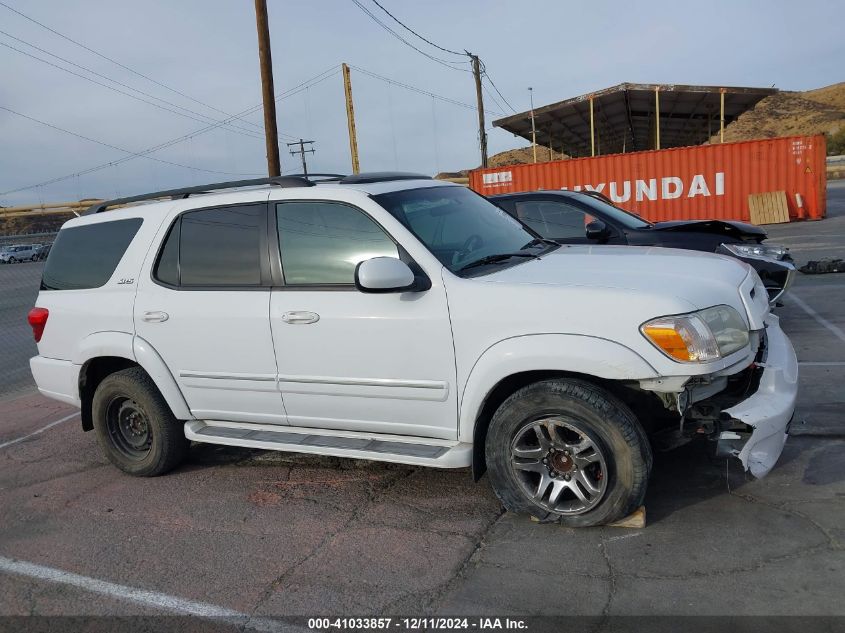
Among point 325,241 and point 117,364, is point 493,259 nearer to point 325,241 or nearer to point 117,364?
point 325,241

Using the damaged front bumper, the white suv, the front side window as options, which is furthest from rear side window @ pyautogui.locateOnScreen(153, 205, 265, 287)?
the damaged front bumper

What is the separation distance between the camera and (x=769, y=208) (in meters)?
22.8

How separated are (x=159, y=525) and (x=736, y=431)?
316 cm

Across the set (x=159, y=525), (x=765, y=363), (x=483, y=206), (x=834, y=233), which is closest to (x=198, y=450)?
(x=159, y=525)

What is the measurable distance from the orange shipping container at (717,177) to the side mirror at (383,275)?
20.9 metres

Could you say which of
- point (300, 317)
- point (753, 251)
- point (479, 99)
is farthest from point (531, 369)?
point (479, 99)

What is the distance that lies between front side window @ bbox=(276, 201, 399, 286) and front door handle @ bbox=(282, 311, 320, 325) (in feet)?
0.62

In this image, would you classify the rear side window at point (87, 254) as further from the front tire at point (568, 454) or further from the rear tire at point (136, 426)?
the front tire at point (568, 454)

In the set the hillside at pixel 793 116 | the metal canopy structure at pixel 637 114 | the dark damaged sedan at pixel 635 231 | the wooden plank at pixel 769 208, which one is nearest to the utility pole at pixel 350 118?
the metal canopy structure at pixel 637 114

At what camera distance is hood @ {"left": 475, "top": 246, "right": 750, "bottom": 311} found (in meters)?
3.54

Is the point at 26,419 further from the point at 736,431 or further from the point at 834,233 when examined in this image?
the point at 834,233

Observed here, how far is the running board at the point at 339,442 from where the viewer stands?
389 cm

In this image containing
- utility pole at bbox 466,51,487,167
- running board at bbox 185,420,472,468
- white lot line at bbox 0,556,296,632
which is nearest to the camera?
white lot line at bbox 0,556,296,632

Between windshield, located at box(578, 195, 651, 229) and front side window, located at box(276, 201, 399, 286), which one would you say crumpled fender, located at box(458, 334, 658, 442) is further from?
windshield, located at box(578, 195, 651, 229)
